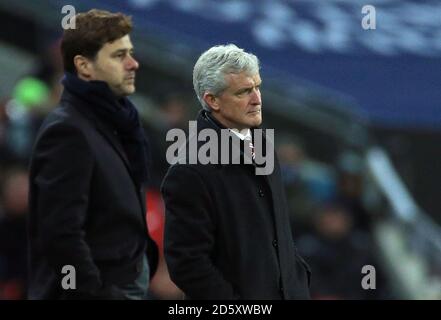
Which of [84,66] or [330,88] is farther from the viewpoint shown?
[330,88]

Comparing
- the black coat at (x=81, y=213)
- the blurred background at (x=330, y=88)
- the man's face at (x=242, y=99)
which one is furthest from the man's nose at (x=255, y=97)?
the blurred background at (x=330, y=88)

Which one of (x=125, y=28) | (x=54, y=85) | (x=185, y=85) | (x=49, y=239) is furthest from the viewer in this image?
(x=185, y=85)

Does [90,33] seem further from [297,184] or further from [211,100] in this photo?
[297,184]

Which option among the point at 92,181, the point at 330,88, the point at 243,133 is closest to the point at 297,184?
the point at 330,88

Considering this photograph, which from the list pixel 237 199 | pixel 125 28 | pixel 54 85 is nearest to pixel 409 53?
pixel 54 85

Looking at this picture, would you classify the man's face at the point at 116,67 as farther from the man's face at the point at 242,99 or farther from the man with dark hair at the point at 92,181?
the man's face at the point at 242,99

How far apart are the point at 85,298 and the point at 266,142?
0.80m

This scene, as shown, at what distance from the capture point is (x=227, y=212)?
11.6ft

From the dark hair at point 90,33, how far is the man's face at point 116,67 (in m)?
0.03

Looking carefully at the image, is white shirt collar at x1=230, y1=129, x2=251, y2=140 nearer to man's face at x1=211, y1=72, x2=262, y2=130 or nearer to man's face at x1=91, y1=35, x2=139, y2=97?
man's face at x1=211, y1=72, x2=262, y2=130

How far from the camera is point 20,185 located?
5.91 metres

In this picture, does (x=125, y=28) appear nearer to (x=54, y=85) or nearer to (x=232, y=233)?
(x=232, y=233)

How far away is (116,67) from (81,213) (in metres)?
0.58

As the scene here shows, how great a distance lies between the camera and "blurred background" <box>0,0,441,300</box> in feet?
26.3
